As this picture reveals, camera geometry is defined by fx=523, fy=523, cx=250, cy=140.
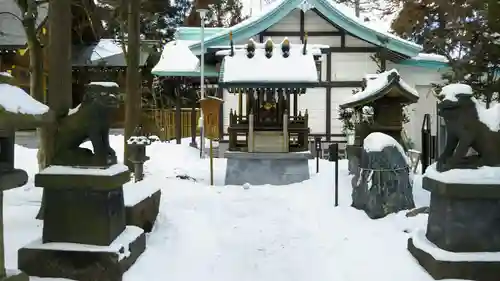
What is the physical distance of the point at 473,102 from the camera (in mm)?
5504

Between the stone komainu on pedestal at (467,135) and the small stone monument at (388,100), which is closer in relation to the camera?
the stone komainu on pedestal at (467,135)

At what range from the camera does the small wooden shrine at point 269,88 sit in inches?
535

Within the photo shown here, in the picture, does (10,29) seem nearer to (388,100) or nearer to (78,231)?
(388,100)

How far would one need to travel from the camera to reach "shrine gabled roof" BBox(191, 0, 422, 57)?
17.4m

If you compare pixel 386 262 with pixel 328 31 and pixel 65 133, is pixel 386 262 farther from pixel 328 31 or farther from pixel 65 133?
pixel 328 31

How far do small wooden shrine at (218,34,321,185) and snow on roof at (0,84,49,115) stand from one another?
9.55m

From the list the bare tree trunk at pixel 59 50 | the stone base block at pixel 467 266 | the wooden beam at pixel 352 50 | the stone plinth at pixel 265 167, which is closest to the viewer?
the stone base block at pixel 467 266

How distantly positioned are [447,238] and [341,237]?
6.66 ft

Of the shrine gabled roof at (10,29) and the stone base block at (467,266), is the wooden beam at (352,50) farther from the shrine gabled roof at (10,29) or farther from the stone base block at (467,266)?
the stone base block at (467,266)

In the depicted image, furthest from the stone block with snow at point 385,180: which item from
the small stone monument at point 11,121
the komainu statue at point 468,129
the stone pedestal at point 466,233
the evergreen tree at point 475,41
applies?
the small stone monument at point 11,121

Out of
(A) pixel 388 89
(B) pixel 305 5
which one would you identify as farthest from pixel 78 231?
(B) pixel 305 5

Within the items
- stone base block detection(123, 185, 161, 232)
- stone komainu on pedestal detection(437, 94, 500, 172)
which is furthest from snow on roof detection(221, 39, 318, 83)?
stone komainu on pedestal detection(437, 94, 500, 172)

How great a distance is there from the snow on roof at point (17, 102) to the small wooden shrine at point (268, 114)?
9.55 metres

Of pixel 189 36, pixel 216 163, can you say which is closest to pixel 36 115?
pixel 216 163
